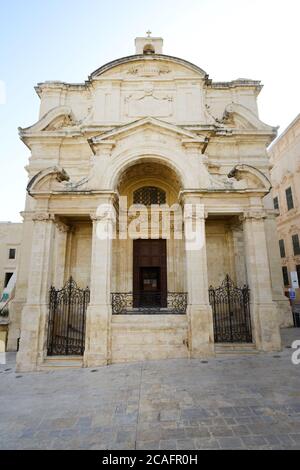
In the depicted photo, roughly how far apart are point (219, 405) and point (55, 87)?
698 inches

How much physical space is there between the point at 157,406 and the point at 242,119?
14745 mm

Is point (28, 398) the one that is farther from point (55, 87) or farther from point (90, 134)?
point (55, 87)

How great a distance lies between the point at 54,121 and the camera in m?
14.3

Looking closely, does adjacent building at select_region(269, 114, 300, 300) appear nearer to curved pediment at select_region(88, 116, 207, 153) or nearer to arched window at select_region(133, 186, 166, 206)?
arched window at select_region(133, 186, 166, 206)

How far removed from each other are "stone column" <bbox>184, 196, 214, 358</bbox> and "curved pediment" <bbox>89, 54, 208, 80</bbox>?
381 inches

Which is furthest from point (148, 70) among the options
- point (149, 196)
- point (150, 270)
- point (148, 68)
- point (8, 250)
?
point (8, 250)

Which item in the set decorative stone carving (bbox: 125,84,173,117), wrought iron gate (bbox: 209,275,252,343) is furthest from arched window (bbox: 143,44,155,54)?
wrought iron gate (bbox: 209,275,252,343)

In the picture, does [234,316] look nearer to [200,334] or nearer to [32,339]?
[200,334]

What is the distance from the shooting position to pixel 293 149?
892 inches

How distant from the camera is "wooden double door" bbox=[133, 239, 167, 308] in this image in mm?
12969

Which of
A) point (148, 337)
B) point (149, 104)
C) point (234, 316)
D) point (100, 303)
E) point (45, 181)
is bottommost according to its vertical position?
point (148, 337)

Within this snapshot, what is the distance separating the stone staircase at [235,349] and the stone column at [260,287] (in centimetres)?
27
